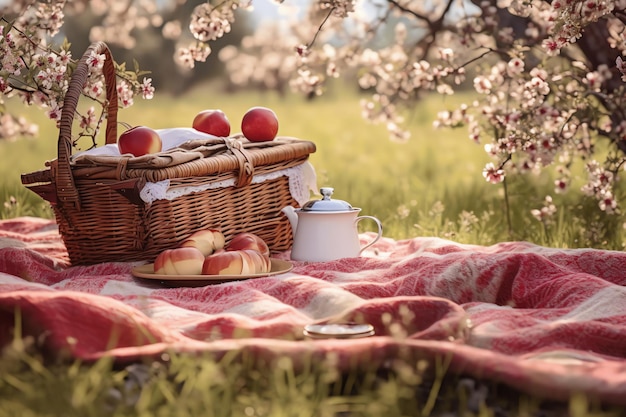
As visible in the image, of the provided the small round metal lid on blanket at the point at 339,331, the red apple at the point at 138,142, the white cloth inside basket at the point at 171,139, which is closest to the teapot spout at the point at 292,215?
the white cloth inside basket at the point at 171,139

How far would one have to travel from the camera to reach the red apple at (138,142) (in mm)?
3012

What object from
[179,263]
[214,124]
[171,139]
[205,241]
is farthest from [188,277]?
[214,124]

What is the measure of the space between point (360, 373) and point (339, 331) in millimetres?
221

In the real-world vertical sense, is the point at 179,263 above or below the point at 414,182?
below

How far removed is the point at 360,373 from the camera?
1739 millimetres

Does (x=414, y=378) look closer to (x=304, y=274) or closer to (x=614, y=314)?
(x=614, y=314)

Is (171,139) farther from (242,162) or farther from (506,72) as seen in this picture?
(506,72)


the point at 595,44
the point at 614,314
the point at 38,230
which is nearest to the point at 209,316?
the point at 614,314

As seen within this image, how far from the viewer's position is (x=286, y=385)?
1720 mm

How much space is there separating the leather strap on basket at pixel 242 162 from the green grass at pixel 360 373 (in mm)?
968

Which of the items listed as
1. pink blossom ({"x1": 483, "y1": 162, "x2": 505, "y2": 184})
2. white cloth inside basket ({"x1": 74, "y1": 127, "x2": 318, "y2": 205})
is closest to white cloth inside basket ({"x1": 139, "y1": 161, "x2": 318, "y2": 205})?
white cloth inside basket ({"x1": 74, "y1": 127, "x2": 318, "y2": 205})

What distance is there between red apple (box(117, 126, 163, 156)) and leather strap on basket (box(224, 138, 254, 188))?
0.27 meters

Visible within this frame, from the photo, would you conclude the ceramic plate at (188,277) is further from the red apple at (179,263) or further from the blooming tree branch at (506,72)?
the blooming tree branch at (506,72)

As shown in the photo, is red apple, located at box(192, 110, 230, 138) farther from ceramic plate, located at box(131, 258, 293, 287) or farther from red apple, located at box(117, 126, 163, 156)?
ceramic plate, located at box(131, 258, 293, 287)
